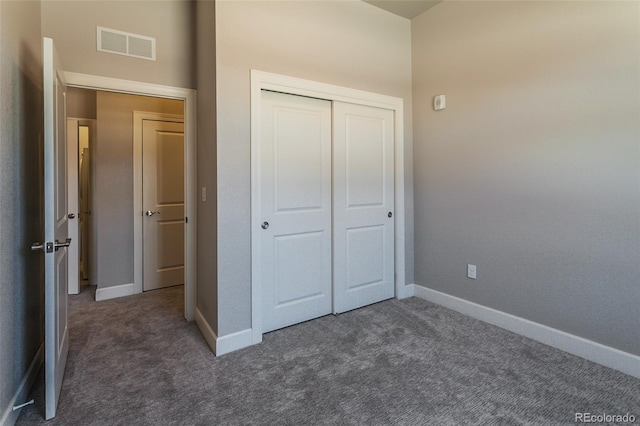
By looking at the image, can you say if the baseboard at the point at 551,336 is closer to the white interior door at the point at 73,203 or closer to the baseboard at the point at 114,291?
the baseboard at the point at 114,291

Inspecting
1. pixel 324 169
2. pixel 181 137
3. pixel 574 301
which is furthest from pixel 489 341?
pixel 181 137

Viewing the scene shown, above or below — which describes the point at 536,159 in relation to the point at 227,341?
above

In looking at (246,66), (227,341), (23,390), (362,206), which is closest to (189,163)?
(246,66)

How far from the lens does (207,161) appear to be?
8.08 ft

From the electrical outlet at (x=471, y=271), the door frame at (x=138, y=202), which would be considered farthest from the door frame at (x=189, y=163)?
the electrical outlet at (x=471, y=271)

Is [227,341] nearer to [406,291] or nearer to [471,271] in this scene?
[406,291]

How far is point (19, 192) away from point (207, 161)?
1.09m

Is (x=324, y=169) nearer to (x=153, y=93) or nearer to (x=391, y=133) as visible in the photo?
(x=391, y=133)

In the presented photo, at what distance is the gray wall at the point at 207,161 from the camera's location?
7.55 feet

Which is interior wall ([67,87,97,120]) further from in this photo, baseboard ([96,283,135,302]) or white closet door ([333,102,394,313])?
white closet door ([333,102,394,313])

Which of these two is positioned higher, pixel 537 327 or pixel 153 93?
pixel 153 93

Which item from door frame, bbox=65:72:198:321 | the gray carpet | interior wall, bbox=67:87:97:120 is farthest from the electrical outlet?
interior wall, bbox=67:87:97:120

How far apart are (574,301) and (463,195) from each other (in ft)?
3.68

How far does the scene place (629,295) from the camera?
6.49 feet
